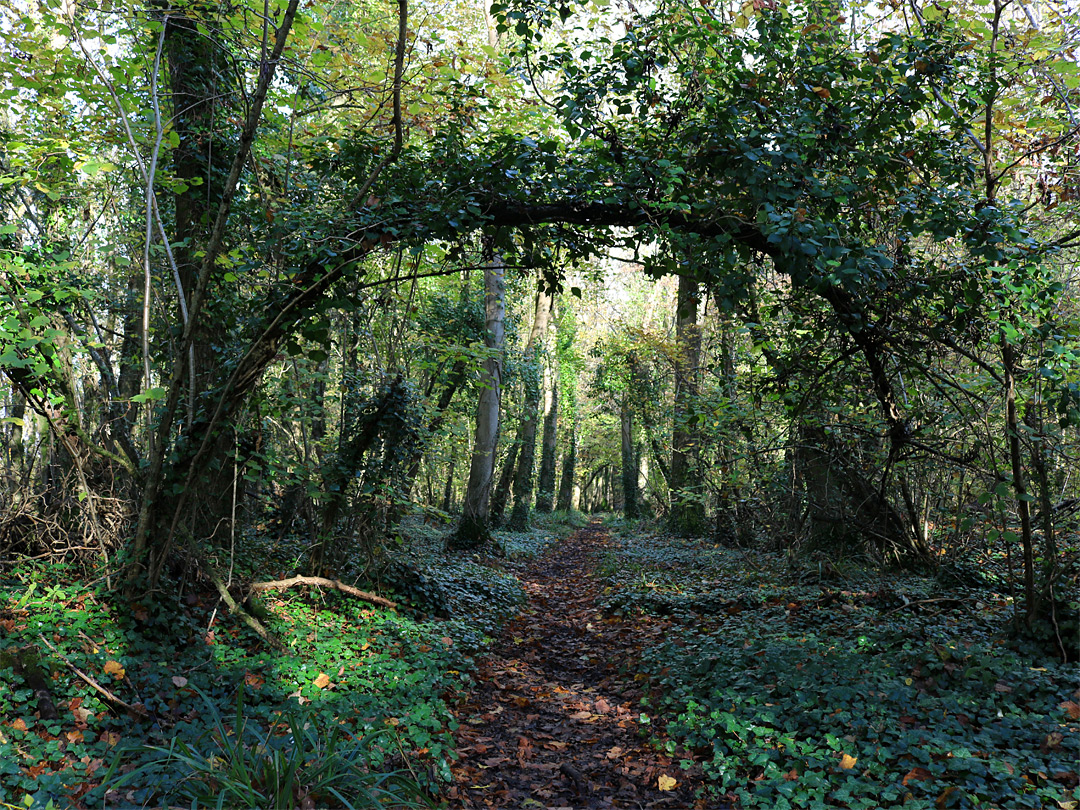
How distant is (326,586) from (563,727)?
10.6 ft

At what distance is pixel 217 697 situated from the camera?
458cm

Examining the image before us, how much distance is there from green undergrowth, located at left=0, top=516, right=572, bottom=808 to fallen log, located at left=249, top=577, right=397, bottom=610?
11 centimetres

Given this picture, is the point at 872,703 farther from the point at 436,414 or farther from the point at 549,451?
the point at 549,451

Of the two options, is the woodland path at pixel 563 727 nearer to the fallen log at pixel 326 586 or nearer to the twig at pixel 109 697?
the fallen log at pixel 326 586

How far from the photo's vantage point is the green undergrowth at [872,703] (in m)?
3.59

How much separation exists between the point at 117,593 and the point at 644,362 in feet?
51.4

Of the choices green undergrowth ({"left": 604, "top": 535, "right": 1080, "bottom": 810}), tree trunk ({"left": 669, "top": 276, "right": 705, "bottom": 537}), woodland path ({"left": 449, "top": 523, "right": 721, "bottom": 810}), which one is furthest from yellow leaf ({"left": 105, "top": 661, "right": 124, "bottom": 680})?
tree trunk ({"left": 669, "top": 276, "right": 705, "bottom": 537})

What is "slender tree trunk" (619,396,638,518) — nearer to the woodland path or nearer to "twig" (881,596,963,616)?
the woodland path

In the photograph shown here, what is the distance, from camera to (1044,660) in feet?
15.8

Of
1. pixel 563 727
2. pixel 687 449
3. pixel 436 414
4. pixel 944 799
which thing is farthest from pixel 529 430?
pixel 944 799

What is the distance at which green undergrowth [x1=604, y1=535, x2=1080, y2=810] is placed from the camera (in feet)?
11.8

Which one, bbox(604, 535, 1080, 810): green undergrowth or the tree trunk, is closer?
bbox(604, 535, 1080, 810): green undergrowth

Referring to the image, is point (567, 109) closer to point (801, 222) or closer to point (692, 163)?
point (692, 163)

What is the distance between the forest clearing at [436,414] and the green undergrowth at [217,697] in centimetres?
3
